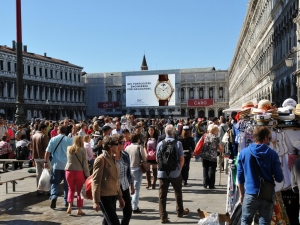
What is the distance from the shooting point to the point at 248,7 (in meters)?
43.2

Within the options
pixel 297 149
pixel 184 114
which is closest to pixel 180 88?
pixel 184 114

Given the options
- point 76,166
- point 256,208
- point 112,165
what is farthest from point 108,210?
point 76,166

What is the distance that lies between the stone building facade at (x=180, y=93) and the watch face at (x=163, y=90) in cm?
3177

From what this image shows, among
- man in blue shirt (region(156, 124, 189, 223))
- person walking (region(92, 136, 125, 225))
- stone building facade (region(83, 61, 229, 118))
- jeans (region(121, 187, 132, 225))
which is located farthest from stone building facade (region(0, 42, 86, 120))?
person walking (region(92, 136, 125, 225))

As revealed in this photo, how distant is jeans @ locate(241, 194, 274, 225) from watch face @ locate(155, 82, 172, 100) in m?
44.3

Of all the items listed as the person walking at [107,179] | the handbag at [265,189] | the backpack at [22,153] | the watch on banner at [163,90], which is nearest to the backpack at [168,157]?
the person walking at [107,179]

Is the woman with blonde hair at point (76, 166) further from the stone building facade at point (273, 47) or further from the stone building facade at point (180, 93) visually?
the stone building facade at point (180, 93)

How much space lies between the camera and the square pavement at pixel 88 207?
283 inches

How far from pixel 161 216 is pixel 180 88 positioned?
81.3 m

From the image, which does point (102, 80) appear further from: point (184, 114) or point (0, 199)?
point (0, 199)

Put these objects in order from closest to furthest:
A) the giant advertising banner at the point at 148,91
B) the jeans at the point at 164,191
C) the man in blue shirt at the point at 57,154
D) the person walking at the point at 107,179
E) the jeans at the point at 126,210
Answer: the person walking at the point at 107,179 → the jeans at the point at 126,210 → the jeans at the point at 164,191 → the man in blue shirt at the point at 57,154 → the giant advertising banner at the point at 148,91

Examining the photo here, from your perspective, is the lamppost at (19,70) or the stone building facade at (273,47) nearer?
the lamppost at (19,70)

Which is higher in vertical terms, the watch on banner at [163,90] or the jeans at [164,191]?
the watch on banner at [163,90]

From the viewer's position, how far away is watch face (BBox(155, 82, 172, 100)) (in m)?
49.2
